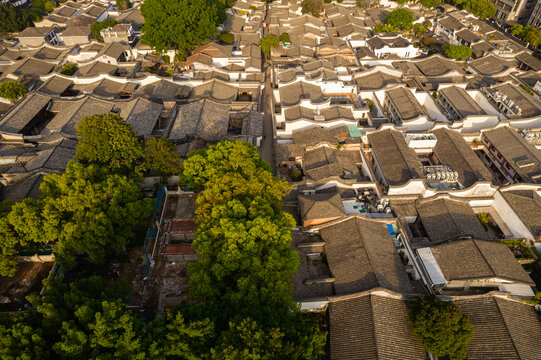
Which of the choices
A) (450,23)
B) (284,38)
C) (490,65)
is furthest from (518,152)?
(450,23)

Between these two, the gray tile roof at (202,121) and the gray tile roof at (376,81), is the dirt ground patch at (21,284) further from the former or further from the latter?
the gray tile roof at (376,81)

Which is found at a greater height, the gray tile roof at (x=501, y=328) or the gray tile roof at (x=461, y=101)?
the gray tile roof at (x=461, y=101)

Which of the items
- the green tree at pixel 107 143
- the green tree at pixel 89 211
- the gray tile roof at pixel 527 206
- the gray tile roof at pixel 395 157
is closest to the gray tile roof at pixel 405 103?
the gray tile roof at pixel 395 157

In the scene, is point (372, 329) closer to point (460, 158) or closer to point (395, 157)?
point (395, 157)

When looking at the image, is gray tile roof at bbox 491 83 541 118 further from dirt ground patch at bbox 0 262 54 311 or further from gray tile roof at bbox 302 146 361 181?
dirt ground patch at bbox 0 262 54 311

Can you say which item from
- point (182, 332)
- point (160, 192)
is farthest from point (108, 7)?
point (182, 332)
